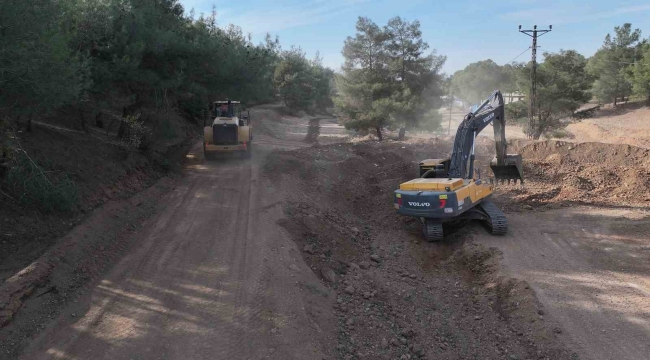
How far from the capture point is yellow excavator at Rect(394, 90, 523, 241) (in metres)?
11.0

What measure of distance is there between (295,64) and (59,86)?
163ft

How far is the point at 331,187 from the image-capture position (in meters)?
16.2

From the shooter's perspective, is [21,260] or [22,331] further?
[21,260]

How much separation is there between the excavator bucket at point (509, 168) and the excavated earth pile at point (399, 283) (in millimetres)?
2659

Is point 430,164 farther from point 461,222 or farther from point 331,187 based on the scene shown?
point 331,187

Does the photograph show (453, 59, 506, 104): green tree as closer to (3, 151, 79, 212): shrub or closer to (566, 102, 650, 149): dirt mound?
(566, 102, 650, 149): dirt mound

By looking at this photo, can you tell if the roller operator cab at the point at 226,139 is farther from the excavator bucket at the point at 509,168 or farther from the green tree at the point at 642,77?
the green tree at the point at 642,77

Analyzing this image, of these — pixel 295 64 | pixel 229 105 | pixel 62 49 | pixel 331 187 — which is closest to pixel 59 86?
pixel 62 49

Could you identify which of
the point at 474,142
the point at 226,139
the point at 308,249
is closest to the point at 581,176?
the point at 474,142

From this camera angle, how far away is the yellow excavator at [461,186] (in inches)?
434

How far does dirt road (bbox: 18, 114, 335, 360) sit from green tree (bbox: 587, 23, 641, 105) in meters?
54.0

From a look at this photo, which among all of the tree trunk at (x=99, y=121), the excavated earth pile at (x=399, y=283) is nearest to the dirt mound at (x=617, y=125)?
the excavated earth pile at (x=399, y=283)

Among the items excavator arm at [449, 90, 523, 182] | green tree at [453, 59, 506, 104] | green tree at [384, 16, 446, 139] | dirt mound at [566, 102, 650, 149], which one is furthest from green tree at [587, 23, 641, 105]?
excavator arm at [449, 90, 523, 182]

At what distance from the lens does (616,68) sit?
5306 centimetres
